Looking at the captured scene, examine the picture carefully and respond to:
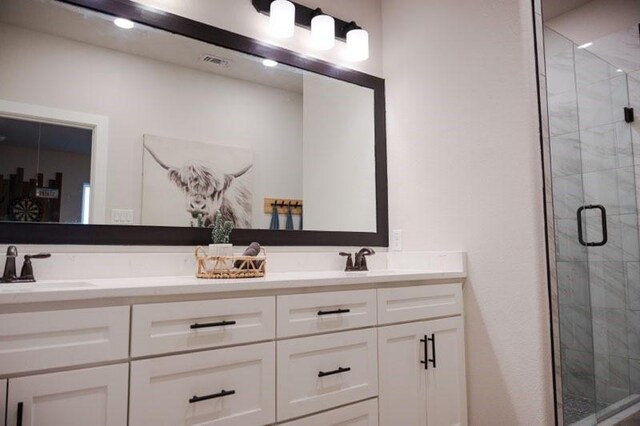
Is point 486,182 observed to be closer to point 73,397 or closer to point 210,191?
point 210,191

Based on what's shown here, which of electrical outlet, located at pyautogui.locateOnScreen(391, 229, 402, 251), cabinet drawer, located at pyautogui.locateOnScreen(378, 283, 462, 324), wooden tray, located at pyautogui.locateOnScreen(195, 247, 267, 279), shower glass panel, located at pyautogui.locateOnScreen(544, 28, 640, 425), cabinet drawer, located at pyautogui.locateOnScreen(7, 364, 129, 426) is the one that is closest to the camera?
cabinet drawer, located at pyautogui.locateOnScreen(7, 364, 129, 426)

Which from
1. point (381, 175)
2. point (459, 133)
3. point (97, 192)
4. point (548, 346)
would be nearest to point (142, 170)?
point (97, 192)

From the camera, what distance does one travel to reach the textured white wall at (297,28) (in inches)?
73.5

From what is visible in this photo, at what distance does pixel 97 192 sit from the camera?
1.60 meters

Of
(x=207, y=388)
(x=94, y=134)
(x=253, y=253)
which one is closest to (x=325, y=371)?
(x=207, y=388)

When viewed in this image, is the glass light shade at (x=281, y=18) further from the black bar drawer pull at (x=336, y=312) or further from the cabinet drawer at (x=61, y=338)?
the cabinet drawer at (x=61, y=338)

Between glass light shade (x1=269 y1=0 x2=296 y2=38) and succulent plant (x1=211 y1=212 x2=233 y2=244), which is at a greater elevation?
glass light shade (x1=269 y1=0 x2=296 y2=38)

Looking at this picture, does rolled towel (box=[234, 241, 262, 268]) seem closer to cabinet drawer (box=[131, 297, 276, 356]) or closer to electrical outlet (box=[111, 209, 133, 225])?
cabinet drawer (box=[131, 297, 276, 356])

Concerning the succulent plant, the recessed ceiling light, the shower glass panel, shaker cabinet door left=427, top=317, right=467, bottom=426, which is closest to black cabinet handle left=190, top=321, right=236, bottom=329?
the succulent plant

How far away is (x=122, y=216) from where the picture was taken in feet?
5.36

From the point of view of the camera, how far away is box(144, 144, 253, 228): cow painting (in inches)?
71.0

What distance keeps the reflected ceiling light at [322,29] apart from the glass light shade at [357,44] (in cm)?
14

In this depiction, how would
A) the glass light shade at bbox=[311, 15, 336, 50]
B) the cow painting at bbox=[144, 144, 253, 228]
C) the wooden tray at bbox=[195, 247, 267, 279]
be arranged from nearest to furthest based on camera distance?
the wooden tray at bbox=[195, 247, 267, 279], the cow painting at bbox=[144, 144, 253, 228], the glass light shade at bbox=[311, 15, 336, 50]

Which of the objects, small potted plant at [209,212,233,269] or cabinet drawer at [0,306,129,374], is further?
small potted plant at [209,212,233,269]
